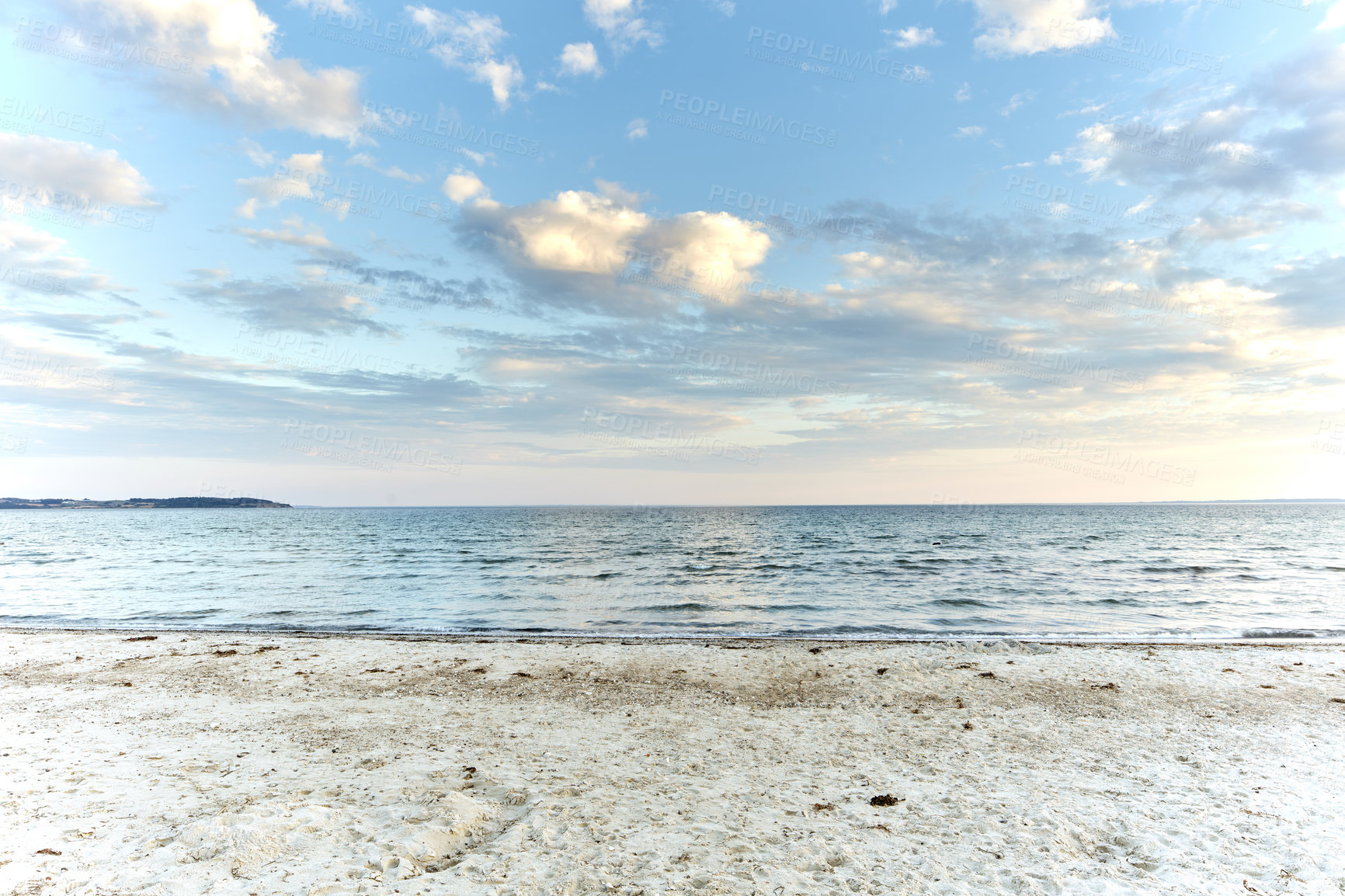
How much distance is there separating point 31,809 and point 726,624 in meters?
15.1

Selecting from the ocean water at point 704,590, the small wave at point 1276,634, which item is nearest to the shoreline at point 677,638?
the small wave at point 1276,634

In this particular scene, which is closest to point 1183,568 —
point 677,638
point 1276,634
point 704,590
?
point 1276,634

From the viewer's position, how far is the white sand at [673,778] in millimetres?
5133

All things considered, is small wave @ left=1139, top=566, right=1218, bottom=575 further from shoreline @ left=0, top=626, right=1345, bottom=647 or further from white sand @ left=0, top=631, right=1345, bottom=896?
white sand @ left=0, top=631, right=1345, bottom=896

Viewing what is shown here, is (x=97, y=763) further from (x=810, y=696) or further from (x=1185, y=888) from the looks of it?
(x=1185, y=888)

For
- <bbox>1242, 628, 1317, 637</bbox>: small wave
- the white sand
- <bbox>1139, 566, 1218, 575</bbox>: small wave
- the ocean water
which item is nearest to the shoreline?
<bbox>1242, 628, 1317, 637</bbox>: small wave

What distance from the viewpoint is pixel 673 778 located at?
7.22m

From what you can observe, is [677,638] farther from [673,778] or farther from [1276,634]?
[1276,634]

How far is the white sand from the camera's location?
16.8 ft

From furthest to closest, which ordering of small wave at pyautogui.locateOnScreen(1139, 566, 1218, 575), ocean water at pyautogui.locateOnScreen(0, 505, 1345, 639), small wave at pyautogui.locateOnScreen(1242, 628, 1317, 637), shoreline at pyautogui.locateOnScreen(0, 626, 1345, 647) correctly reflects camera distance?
small wave at pyautogui.locateOnScreen(1139, 566, 1218, 575), ocean water at pyautogui.locateOnScreen(0, 505, 1345, 639), small wave at pyautogui.locateOnScreen(1242, 628, 1317, 637), shoreline at pyautogui.locateOnScreen(0, 626, 1345, 647)

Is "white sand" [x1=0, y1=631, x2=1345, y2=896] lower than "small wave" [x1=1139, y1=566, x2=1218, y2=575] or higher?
higher

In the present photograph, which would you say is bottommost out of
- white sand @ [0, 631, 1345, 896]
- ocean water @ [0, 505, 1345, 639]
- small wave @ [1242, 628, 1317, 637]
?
ocean water @ [0, 505, 1345, 639]

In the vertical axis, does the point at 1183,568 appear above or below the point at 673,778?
below

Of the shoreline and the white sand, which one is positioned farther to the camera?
the shoreline
